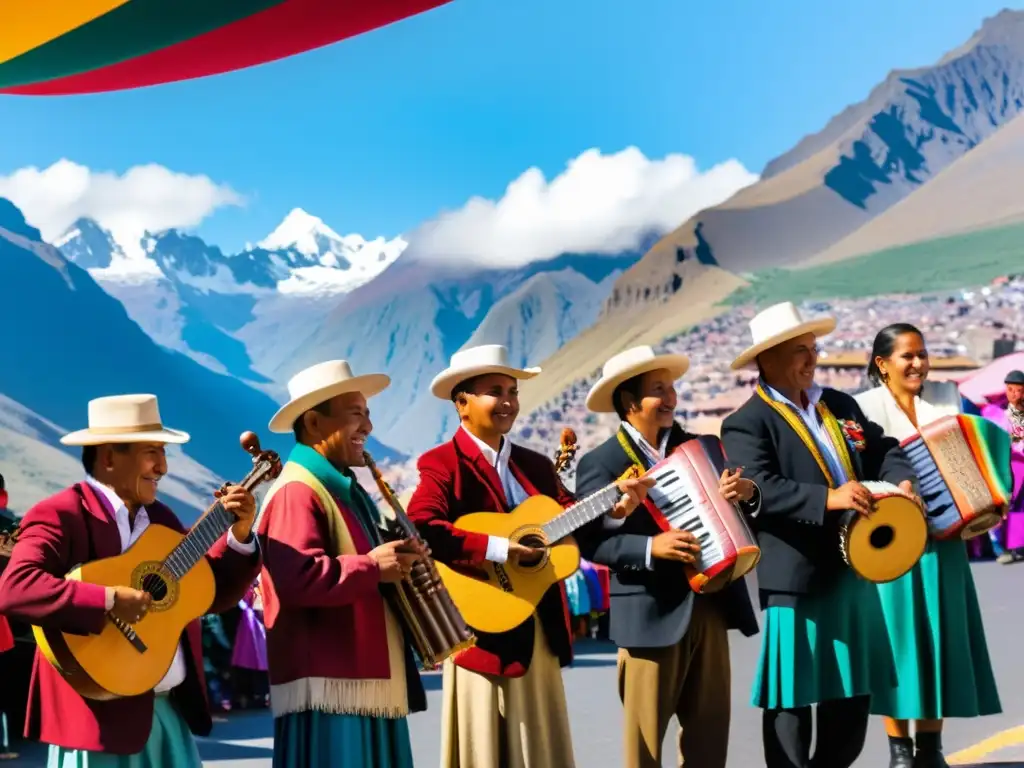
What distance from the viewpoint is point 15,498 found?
14.8m

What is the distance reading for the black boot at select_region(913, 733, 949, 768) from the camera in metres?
5.09

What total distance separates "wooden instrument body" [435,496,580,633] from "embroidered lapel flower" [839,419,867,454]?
1163mm

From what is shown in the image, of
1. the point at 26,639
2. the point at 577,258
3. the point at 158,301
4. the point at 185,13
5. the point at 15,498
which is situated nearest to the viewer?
the point at 26,639

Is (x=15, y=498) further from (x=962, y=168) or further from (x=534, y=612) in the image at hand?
(x=962, y=168)

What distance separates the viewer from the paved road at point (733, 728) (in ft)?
19.3

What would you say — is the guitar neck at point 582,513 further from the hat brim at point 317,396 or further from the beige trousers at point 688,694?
the hat brim at point 317,396

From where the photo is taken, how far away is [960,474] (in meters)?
5.14

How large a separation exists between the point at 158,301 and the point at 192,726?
18517 millimetres

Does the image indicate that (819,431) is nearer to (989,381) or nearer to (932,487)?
(932,487)

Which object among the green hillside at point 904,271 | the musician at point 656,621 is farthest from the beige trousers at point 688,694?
the green hillside at point 904,271

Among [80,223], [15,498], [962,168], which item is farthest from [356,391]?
[962,168]

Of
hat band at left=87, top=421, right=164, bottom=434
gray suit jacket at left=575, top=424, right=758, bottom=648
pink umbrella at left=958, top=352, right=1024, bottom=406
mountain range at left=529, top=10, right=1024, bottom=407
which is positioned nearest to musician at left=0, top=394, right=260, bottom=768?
hat band at left=87, top=421, right=164, bottom=434

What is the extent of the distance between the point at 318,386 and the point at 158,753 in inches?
43.6

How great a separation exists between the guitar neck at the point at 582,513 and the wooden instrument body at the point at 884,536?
2.75 ft
